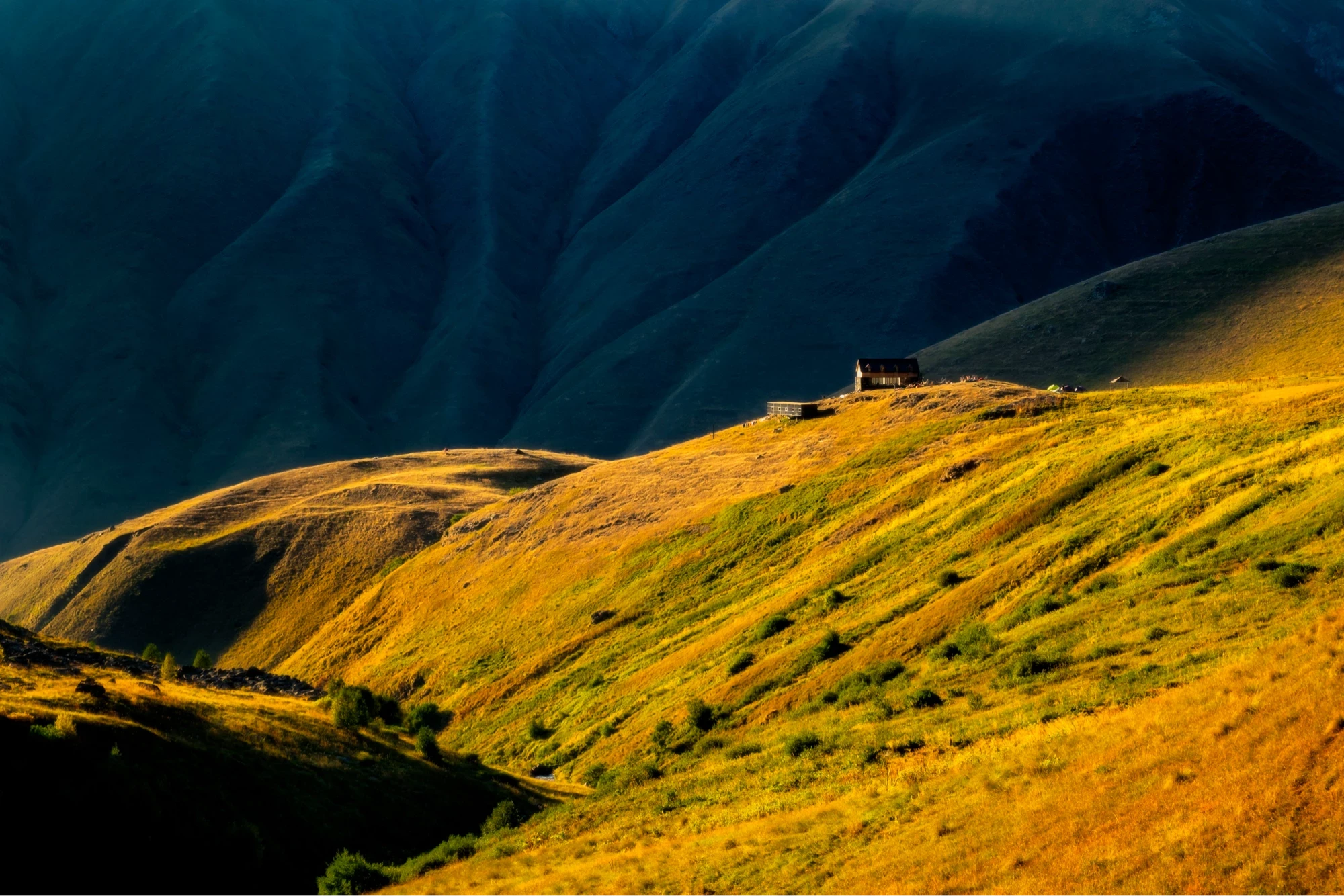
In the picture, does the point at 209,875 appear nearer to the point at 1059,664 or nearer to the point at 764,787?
the point at 764,787

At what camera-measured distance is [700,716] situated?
40.2 m

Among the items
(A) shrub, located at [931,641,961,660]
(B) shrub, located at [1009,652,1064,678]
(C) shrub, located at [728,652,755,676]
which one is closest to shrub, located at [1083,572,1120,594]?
(A) shrub, located at [931,641,961,660]

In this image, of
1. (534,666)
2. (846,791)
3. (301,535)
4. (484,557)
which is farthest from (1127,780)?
(301,535)

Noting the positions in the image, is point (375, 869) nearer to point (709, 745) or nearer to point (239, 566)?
point (709, 745)

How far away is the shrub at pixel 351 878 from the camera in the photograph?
28.0 m

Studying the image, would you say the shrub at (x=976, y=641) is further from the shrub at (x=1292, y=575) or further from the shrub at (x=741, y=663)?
the shrub at (x=741, y=663)

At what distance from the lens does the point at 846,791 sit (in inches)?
1061

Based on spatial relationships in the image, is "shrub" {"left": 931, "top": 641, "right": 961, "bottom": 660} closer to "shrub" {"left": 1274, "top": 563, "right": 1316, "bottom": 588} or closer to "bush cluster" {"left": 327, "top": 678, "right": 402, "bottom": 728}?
"shrub" {"left": 1274, "top": 563, "right": 1316, "bottom": 588}

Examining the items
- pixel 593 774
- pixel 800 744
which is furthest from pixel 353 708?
pixel 800 744

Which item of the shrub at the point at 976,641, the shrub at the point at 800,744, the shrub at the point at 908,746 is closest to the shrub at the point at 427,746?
the shrub at the point at 800,744

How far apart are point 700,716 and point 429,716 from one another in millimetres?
18775

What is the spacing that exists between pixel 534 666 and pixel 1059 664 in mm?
31810

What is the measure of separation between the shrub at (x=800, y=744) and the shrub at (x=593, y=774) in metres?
10.4

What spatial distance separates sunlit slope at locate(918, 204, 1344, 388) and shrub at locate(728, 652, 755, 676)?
76.7 meters
